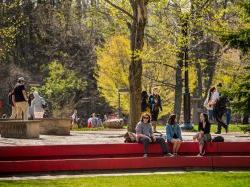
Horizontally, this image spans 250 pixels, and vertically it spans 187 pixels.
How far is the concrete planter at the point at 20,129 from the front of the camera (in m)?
20.6

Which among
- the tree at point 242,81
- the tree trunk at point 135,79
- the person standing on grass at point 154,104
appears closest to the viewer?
the tree at point 242,81

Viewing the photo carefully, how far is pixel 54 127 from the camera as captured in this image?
2411 centimetres

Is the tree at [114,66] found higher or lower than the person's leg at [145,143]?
A: higher

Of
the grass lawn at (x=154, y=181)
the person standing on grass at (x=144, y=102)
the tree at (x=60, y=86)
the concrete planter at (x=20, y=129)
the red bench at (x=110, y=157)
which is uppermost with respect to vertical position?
the tree at (x=60, y=86)

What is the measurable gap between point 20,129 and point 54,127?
337 centimetres

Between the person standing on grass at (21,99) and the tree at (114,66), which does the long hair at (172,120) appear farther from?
the tree at (114,66)

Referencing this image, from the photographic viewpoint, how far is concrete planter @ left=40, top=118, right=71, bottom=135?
78.9ft

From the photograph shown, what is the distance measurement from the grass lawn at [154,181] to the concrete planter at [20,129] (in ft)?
21.8

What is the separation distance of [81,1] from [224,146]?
44.1 meters

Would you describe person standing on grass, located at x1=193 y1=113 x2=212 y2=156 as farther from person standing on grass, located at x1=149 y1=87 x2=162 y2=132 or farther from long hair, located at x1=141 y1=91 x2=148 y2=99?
person standing on grass, located at x1=149 y1=87 x2=162 y2=132

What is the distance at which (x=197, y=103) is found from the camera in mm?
40781

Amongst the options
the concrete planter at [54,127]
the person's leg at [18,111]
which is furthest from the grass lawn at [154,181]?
the concrete planter at [54,127]

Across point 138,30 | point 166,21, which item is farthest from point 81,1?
point 138,30

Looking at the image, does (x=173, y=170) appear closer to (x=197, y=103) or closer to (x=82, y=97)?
(x=197, y=103)
